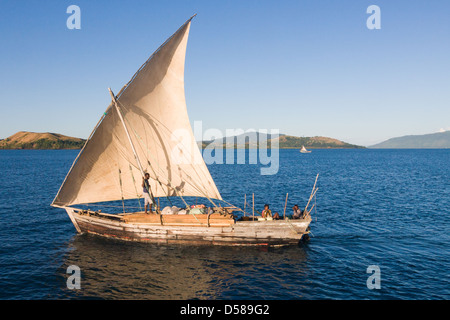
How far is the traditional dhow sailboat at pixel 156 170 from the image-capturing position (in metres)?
22.1

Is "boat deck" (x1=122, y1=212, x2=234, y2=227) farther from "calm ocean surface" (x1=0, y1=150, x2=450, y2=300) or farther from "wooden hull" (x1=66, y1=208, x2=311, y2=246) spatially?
"calm ocean surface" (x1=0, y1=150, x2=450, y2=300)

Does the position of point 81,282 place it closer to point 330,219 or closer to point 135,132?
point 135,132

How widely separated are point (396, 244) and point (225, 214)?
1488 centimetres

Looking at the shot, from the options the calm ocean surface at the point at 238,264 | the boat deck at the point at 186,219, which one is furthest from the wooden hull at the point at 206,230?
the calm ocean surface at the point at 238,264

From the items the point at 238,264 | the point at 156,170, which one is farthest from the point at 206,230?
the point at 156,170

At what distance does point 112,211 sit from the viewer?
36.2 metres

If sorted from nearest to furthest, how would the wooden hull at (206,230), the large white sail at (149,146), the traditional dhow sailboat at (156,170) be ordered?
the wooden hull at (206,230)
the traditional dhow sailboat at (156,170)
the large white sail at (149,146)

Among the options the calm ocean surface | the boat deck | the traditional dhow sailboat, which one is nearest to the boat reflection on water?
the calm ocean surface

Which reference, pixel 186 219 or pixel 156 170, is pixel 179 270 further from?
pixel 156 170

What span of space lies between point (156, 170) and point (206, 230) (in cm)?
744

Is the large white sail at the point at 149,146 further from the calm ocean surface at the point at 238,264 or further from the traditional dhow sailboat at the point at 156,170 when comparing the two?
the calm ocean surface at the point at 238,264

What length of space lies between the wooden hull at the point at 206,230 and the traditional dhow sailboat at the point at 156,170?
0.08m

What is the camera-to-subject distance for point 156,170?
25.7m
